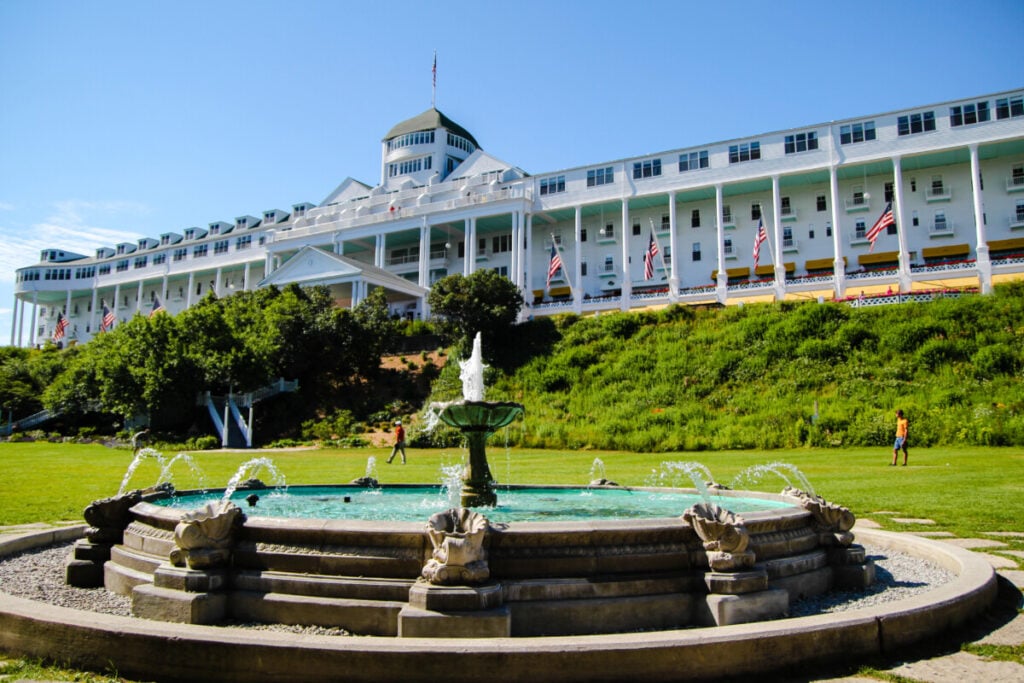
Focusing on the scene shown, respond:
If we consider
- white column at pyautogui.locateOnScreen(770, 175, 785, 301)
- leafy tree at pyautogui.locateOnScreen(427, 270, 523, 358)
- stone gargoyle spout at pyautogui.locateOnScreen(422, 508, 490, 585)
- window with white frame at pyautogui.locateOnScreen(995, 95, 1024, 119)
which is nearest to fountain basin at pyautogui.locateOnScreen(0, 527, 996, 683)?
stone gargoyle spout at pyautogui.locateOnScreen(422, 508, 490, 585)

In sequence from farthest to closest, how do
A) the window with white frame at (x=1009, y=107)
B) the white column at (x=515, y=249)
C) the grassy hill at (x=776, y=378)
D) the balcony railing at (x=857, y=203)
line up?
the white column at (x=515, y=249) → the balcony railing at (x=857, y=203) → the window with white frame at (x=1009, y=107) → the grassy hill at (x=776, y=378)

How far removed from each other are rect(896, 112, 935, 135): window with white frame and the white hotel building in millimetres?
68

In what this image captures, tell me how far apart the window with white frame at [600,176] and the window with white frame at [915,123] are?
20.4 meters

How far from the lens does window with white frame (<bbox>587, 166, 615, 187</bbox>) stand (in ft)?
185

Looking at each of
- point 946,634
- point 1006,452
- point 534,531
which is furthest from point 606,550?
point 1006,452

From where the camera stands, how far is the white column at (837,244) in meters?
44.7

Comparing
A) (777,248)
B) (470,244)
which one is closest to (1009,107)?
(777,248)

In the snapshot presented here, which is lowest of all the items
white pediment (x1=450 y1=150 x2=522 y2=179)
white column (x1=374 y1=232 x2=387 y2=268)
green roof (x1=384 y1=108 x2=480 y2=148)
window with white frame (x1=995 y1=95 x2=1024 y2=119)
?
white column (x1=374 y1=232 x2=387 y2=268)

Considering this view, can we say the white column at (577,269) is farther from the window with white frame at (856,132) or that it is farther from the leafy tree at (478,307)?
the window with white frame at (856,132)

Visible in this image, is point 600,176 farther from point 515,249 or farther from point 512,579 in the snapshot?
point 512,579

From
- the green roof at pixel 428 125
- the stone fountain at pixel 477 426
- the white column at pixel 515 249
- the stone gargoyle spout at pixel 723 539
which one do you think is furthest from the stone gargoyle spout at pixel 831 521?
the green roof at pixel 428 125

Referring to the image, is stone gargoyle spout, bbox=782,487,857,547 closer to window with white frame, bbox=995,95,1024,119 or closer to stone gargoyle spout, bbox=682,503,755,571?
stone gargoyle spout, bbox=682,503,755,571

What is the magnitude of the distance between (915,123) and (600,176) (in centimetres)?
2242

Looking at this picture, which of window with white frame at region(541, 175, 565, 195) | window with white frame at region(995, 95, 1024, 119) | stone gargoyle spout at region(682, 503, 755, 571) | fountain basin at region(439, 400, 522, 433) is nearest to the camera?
stone gargoyle spout at region(682, 503, 755, 571)
